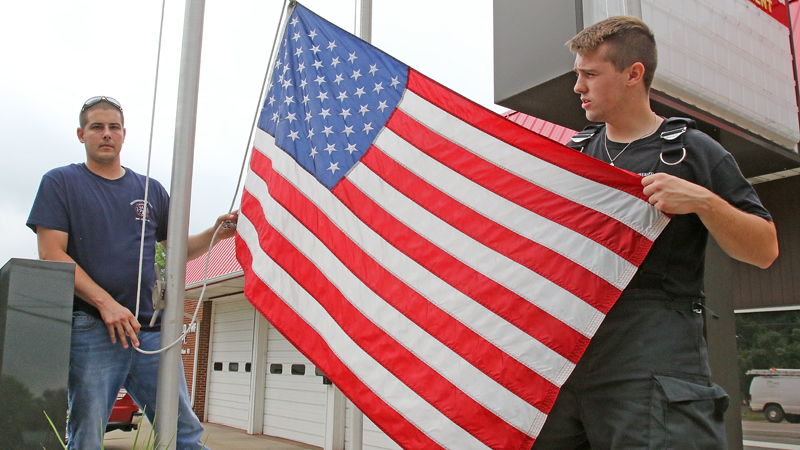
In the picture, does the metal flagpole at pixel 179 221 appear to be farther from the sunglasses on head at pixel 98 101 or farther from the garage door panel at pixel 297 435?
the garage door panel at pixel 297 435

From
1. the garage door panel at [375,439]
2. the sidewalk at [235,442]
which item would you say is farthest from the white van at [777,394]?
the sidewalk at [235,442]

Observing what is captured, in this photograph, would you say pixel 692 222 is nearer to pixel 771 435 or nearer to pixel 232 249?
pixel 771 435

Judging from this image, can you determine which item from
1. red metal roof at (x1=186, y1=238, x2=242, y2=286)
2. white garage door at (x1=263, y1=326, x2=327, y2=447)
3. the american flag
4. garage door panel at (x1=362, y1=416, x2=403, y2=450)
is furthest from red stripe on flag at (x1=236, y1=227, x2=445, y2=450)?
white garage door at (x1=263, y1=326, x2=327, y2=447)

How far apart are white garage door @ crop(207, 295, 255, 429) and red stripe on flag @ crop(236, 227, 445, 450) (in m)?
11.9

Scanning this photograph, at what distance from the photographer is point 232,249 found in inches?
578

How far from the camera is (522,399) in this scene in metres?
1.99

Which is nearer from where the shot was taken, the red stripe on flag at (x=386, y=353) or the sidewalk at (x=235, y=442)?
the red stripe on flag at (x=386, y=353)

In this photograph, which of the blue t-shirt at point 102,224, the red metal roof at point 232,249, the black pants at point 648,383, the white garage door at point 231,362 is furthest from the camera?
the white garage door at point 231,362

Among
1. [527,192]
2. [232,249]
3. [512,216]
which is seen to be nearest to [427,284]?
[512,216]

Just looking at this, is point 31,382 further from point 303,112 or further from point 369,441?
point 369,441

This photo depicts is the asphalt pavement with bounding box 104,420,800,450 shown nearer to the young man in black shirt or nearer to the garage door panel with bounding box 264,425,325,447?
the garage door panel with bounding box 264,425,325,447

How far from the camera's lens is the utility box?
2.05 metres

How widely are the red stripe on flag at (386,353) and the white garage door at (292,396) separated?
29.3ft

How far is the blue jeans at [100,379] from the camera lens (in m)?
2.41
